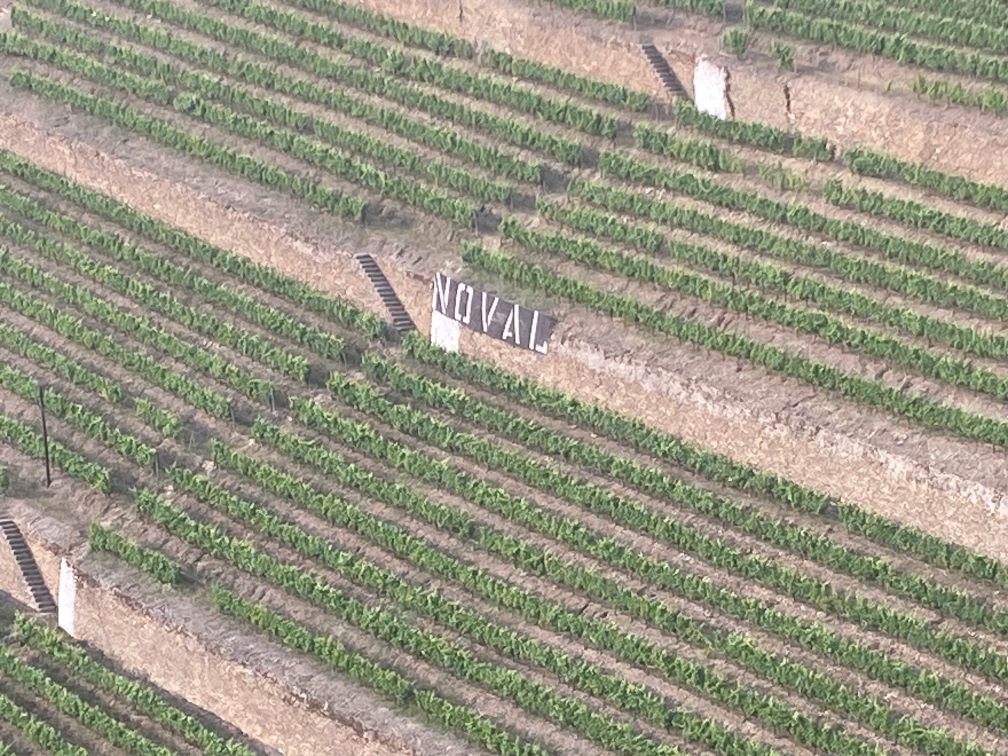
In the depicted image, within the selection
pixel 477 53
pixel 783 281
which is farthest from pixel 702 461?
pixel 477 53

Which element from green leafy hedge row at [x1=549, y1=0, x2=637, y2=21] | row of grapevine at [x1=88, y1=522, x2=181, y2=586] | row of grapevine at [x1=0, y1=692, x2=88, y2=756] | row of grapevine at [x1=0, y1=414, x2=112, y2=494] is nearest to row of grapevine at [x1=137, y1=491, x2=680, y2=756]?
row of grapevine at [x1=88, y1=522, x2=181, y2=586]

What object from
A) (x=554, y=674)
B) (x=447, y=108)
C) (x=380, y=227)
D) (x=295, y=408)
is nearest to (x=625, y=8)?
(x=447, y=108)

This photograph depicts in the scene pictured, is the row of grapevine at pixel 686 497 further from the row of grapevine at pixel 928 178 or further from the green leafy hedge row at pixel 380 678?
the row of grapevine at pixel 928 178

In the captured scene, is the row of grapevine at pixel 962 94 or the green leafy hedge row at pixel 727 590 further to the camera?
the row of grapevine at pixel 962 94

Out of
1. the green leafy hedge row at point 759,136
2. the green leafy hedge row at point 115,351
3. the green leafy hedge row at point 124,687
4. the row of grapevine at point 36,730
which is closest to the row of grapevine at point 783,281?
the green leafy hedge row at point 759,136

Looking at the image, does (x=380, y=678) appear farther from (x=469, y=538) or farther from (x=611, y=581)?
(x=611, y=581)

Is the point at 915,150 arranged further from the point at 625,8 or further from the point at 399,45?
the point at 399,45
